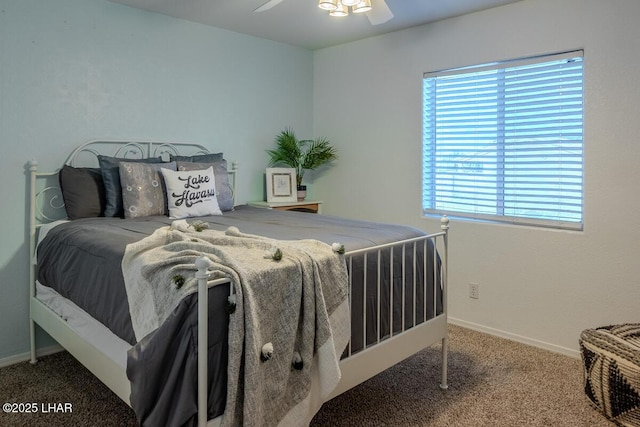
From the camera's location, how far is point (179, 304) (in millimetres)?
1390

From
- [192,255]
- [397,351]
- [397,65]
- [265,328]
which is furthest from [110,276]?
[397,65]

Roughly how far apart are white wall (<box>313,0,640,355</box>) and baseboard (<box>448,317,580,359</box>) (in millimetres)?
14

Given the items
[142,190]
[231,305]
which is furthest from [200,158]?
[231,305]

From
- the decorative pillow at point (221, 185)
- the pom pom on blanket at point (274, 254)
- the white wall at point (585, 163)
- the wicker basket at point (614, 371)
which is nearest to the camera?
the pom pom on blanket at point (274, 254)

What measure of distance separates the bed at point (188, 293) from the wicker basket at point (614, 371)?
71 cm

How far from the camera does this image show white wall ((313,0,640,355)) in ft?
8.84

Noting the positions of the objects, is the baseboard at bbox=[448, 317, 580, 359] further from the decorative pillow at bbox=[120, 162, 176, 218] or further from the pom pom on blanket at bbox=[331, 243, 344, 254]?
the decorative pillow at bbox=[120, 162, 176, 218]

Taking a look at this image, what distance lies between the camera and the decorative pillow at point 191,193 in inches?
114

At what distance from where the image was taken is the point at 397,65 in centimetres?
377

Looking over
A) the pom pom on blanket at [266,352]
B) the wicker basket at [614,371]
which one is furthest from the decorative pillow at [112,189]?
the wicker basket at [614,371]

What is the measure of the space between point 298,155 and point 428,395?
7.93 ft

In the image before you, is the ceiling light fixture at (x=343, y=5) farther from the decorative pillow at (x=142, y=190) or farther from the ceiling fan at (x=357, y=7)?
the decorative pillow at (x=142, y=190)

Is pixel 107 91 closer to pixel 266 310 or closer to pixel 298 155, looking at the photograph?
pixel 298 155

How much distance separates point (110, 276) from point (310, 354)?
2.90ft
